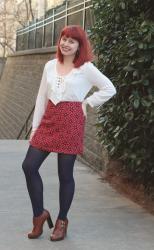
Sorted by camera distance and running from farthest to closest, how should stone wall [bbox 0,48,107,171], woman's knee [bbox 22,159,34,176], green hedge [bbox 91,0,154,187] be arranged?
stone wall [bbox 0,48,107,171], green hedge [bbox 91,0,154,187], woman's knee [bbox 22,159,34,176]

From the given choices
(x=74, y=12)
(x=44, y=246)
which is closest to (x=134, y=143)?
(x=44, y=246)

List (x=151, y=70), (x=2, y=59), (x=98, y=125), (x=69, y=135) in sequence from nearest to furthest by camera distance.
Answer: (x=69, y=135) < (x=151, y=70) < (x=98, y=125) < (x=2, y=59)

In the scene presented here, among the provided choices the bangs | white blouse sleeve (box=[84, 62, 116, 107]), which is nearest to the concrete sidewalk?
white blouse sleeve (box=[84, 62, 116, 107])

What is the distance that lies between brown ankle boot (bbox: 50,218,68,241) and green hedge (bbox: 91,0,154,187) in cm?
130

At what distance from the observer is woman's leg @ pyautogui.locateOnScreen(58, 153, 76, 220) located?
545 cm

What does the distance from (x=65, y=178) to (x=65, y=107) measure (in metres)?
0.60

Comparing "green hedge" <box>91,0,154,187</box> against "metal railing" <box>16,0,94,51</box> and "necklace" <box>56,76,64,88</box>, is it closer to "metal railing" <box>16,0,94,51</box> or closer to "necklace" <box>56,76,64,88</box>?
"necklace" <box>56,76,64,88</box>

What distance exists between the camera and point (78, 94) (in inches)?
214

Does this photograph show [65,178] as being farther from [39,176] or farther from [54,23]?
[54,23]

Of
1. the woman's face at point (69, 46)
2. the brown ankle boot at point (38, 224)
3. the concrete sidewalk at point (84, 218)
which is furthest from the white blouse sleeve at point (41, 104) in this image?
the concrete sidewalk at point (84, 218)

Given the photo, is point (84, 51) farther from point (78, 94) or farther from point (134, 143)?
point (134, 143)

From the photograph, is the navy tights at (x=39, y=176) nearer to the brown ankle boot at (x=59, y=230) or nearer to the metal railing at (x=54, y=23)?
the brown ankle boot at (x=59, y=230)

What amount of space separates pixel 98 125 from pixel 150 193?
106 centimetres

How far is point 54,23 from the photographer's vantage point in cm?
2441
